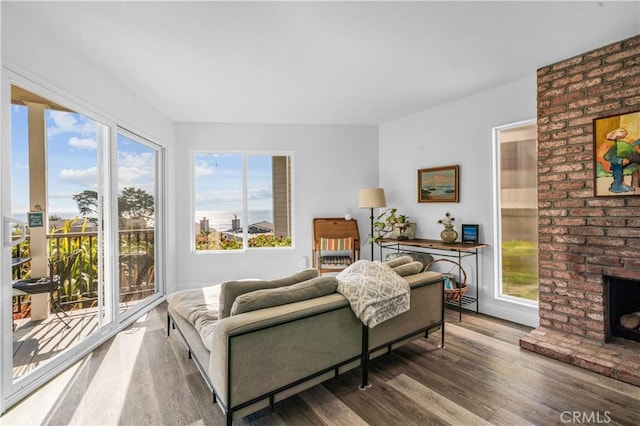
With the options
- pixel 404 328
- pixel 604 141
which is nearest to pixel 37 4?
pixel 404 328

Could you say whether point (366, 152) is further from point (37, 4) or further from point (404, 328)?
point (37, 4)

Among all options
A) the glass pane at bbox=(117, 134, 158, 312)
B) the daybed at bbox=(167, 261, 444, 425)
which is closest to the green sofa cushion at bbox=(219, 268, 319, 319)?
the daybed at bbox=(167, 261, 444, 425)

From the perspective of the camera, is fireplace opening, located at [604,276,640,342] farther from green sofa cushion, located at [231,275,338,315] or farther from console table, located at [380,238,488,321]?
green sofa cushion, located at [231,275,338,315]

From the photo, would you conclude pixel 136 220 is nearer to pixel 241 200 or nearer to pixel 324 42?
pixel 241 200

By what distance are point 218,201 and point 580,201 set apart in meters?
4.38

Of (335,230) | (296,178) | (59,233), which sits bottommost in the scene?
(335,230)

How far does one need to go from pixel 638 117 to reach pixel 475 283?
2147 mm

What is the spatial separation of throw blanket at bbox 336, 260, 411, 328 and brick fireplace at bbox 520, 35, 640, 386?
143 cm

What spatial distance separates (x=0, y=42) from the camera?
1899mm

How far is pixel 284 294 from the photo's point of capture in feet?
6.19

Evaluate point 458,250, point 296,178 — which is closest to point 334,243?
point 296,178

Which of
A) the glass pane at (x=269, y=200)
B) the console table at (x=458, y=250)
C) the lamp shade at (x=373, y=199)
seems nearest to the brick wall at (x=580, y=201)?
the console table at (x=458, y=250)

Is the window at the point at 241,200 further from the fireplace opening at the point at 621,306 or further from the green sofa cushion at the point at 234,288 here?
the fireplace opening at the point at 621,306

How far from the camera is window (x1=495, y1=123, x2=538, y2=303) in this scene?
336 cm
